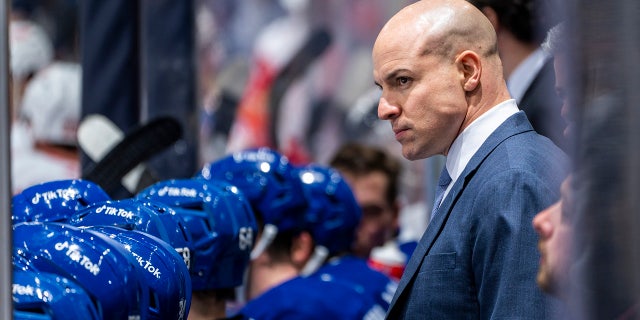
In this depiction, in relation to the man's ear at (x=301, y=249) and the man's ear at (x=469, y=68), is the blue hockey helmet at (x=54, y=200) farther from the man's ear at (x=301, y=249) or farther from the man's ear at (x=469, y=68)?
the man's ear at (x=301, y=249)

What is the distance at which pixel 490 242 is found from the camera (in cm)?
211

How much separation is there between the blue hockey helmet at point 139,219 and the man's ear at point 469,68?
2.32 feet

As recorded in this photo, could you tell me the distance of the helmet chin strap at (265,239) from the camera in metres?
3.98

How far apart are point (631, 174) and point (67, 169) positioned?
5129 mm

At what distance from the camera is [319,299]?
3.52 metres

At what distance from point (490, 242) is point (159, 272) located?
60 cm

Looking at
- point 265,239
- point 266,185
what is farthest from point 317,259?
point 266,185

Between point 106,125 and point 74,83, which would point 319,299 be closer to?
point 106,125

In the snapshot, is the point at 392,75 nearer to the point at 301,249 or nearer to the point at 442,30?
the point at 442,30

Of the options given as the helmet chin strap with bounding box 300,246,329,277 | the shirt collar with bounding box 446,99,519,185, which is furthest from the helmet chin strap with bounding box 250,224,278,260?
the shirt collar with bounding box 446,99,519,185

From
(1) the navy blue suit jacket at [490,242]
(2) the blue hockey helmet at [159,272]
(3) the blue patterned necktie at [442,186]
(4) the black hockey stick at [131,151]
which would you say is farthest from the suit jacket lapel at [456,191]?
(4) the black hockey stick at [131,151]

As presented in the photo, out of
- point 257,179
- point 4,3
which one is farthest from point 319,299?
point 4,3

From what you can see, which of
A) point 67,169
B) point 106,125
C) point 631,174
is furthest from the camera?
point 67,169

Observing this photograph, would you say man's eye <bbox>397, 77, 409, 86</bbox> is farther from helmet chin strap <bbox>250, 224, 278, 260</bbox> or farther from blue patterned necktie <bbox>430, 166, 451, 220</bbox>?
helmet chin strap <bbox>250, 224, 278, 260</bbox>
